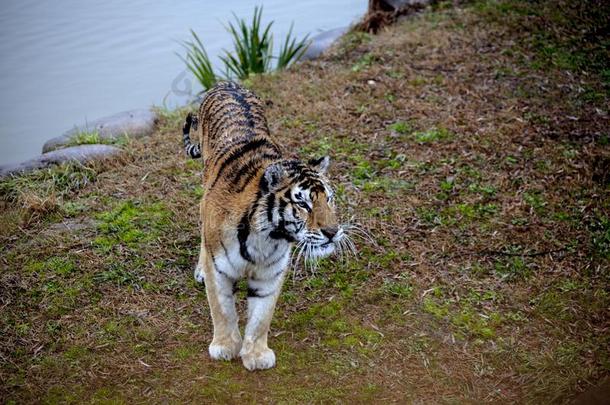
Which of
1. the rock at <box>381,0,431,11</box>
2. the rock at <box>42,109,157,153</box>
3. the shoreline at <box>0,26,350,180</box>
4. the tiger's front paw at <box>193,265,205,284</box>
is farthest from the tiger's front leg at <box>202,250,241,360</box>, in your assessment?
the rock at <box>381,0,431,11</box>

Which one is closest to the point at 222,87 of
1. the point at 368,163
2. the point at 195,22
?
the point at 368,163

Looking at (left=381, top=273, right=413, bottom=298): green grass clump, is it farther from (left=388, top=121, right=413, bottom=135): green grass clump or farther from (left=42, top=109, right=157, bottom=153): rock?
(left=42, top=109, right=157, bottom=153): rock

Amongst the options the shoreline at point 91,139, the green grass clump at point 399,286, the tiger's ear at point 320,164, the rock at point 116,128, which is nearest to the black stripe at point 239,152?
the tiger's ear at point 320,164

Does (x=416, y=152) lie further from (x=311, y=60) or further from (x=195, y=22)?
(x=195, y=22)

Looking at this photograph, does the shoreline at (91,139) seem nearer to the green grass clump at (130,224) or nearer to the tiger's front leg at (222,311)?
the green grass clump at (130,224)

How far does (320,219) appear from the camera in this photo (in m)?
3.15

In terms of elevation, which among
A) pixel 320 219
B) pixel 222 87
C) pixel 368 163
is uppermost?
pixel 222 87

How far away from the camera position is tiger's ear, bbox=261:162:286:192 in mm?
3174

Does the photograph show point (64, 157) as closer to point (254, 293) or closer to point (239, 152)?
point (239, 152)

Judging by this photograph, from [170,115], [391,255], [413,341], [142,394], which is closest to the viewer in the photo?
[142,394]

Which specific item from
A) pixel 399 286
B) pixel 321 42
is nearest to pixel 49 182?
pixel 399 286

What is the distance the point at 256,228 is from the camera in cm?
325

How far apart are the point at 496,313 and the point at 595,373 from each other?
26.3 inches

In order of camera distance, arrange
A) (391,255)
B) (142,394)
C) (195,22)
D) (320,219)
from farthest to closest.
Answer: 1. (195,22)
2. (391,255)
3. (142,394)
4. (320,219)
